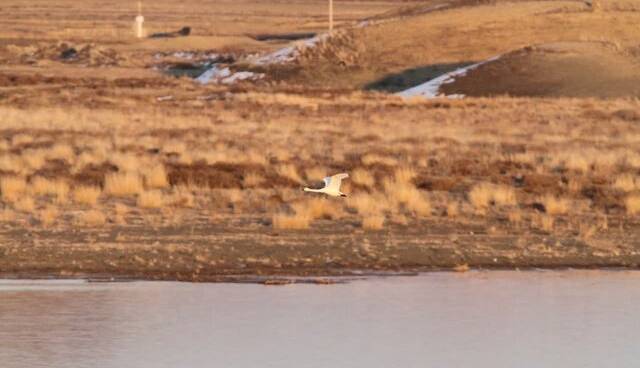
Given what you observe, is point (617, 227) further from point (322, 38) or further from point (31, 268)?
point (322, 38)

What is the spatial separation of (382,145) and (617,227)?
1113 cm

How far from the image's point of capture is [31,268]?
1566 centimetres

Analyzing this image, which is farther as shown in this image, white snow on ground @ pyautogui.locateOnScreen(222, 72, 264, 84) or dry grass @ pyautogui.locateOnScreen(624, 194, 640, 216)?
white snow on ground @ pyautogui.locateOnScreen(222, 72, 264, 84)

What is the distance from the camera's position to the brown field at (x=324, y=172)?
16766 millimetres

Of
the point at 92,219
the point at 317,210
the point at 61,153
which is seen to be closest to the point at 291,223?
the point at 317,210

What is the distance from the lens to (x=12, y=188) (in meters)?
21.5

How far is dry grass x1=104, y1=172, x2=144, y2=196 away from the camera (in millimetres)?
21734

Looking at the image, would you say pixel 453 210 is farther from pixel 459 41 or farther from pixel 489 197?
pixel 459 41

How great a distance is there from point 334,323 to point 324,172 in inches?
463

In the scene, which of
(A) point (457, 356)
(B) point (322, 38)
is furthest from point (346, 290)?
(B) point (322, 38)

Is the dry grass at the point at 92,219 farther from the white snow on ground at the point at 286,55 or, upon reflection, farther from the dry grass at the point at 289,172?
the white snow on ground at the point at 286,55

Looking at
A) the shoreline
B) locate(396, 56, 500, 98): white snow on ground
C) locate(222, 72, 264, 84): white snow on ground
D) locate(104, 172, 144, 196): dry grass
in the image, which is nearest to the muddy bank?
the shoreline

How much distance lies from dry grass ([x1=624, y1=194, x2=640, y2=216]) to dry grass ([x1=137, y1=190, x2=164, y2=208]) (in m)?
6.29

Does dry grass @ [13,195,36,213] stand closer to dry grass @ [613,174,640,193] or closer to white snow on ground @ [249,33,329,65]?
dry grass @ [613,174,640,193]
